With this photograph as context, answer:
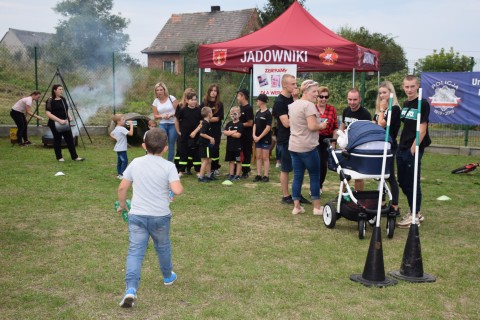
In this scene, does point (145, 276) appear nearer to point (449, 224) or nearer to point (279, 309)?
point (279, 309)

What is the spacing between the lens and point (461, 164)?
12820mm

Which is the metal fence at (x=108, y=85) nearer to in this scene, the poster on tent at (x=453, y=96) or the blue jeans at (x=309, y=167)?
the poster on tent at (x=453, y=96)

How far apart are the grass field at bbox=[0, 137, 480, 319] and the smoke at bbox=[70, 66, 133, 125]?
10.5 m

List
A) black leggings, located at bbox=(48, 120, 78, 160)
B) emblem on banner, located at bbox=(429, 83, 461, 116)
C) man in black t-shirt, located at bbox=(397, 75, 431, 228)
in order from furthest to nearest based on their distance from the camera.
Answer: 1. emblem on banner, located at bbox=(429, 83, 461, 116)
2. black leggings, located at bbox=(48, 120, 78, 160)
3. man in black t-shirt, located at bbox=(397, 75, 431, 228)

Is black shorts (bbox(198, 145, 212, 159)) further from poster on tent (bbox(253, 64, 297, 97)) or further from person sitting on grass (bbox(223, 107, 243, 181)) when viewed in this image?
poster on tent (bbox(253, 64, 297, 97))

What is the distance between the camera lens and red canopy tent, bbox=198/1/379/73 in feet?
35.9

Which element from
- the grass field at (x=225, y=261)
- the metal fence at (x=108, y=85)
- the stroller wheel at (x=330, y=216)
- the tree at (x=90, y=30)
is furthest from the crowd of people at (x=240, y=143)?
the tree at (x=90, y=30)

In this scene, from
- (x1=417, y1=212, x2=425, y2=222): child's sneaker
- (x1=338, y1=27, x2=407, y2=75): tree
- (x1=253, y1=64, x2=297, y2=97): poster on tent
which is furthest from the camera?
(x1=338, y1=27, x2=407, y2=75): tree

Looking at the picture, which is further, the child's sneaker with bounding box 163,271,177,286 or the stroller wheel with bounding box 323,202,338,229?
the stroller wheel with bounding box 323,202,338,229

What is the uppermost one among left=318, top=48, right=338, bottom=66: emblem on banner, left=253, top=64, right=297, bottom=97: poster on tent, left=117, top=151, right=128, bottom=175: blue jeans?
left=318, top=48, right=338, bottom=66: emblem on banner

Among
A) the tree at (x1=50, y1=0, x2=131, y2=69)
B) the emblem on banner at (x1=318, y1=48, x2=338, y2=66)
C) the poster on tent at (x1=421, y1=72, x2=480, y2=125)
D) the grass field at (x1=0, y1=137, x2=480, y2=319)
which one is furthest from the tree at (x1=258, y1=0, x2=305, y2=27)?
the grass field at (x1=0, y1=137, x2=480, y2=319)

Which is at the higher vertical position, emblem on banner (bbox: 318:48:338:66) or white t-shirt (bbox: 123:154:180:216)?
emblem on banner (bbox: 318:48:338:66)

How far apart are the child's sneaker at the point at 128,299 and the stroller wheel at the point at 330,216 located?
311 centimetres

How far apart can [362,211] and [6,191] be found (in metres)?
5.57
